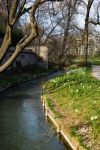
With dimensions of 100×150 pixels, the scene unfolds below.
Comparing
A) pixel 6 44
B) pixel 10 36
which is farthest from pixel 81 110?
pixel 6 44

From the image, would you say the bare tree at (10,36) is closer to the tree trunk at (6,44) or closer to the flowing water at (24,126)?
the tree trunk at (6,44)

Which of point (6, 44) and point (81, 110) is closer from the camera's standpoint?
point (6, 44)

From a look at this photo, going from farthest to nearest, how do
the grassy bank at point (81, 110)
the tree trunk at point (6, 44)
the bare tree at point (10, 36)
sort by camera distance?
the grassy bank at point (81, 110) → the tree trunk at point (6, 44) → the bare tree at point (10, 36)

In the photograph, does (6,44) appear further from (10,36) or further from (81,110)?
(81,110)

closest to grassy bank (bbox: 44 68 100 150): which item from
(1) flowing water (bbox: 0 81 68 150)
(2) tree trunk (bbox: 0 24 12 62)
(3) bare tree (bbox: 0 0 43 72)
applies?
(1) flowing water (bbox: 0 81 68 150)

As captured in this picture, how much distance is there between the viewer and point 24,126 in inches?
773

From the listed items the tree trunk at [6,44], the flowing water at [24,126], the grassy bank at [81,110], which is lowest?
the flowing water at [24,126]

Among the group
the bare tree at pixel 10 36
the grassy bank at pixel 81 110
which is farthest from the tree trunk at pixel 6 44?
the grassy bank at pixel 81 110

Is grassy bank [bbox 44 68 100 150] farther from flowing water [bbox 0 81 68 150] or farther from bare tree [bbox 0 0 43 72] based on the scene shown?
bare tree [bbox 0 0 43 72]

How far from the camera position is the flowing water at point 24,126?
Result: 16.1 m

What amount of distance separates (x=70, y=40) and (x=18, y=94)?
6048cm

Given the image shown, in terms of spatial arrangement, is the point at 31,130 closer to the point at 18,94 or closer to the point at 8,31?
the point at 8,31

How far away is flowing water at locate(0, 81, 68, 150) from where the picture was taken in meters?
16.1

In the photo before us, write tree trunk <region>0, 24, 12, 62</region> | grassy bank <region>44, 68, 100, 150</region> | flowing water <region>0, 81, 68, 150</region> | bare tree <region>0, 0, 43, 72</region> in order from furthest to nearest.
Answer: flowing water <region>0, 81, 68, 150</region>, grassy bank <region>44, 68, 100, 150</region>, tree trunk <region>0, 24, 12, 62</region>, bare tree <region>0, 0, 43, 72</region>
